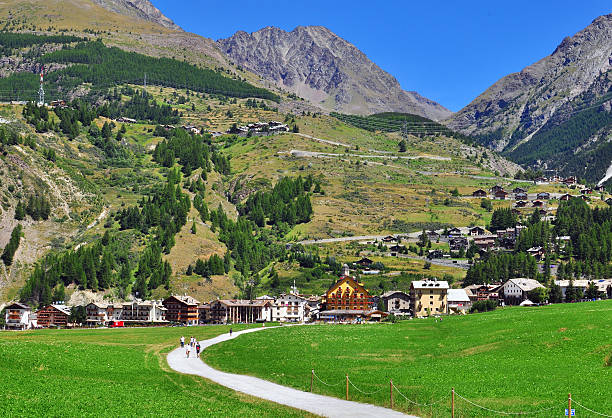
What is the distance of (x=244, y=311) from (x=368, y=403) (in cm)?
14134

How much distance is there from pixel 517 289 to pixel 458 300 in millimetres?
14925

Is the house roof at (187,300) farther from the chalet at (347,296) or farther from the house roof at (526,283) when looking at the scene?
the house roof at (526,283)

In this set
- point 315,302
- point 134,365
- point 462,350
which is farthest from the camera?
point 315,302

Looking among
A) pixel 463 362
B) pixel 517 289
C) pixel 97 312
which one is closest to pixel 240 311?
pixel 97 312

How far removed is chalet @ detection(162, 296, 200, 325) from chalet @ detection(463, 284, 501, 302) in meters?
70.0

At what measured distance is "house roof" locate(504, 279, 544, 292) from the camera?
179775 millimetres

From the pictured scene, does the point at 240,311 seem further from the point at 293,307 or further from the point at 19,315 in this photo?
the point at 19,315

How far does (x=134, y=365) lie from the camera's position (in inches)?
2623

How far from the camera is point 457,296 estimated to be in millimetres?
181750

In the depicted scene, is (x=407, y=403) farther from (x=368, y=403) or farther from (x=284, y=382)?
(x=284, y=382)

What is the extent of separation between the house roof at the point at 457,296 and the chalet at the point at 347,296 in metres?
21.6

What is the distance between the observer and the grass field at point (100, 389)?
133 ft

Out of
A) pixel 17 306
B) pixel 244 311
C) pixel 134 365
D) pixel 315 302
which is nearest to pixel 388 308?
pixel 315 302

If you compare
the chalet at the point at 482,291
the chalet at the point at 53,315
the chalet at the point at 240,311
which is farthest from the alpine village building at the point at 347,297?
the chalet at the point at 53,315
